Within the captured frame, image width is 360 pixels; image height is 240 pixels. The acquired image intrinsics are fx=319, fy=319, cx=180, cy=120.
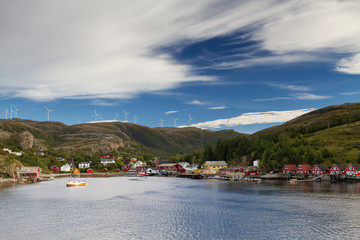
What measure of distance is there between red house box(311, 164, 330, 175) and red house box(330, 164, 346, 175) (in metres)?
2.61

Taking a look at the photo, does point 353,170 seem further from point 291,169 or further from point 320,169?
point 291,169

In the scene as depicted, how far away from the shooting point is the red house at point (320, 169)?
133750 millimetres

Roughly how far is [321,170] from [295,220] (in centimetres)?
9156

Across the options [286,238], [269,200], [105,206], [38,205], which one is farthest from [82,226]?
[269,200]

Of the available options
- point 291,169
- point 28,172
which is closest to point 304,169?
point 291,169

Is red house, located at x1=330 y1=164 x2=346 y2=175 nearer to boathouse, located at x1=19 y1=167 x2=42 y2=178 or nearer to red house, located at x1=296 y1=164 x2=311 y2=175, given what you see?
red house, located at x1=296 y1=164 x2=311 y2=175

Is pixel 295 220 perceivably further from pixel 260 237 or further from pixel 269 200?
pixel 269 200

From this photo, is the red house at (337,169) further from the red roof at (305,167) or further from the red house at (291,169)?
the red house at (291,169)

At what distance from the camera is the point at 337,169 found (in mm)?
128750

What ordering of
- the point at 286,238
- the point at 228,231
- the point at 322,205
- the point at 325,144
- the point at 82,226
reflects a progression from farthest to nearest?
the point at 325,144
the point at 322,205
the point at 82,226
the point at 228,231
the point at 286,238

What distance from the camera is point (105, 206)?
6900cm

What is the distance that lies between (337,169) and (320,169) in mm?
6995

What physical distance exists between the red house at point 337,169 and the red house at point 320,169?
261 centimetres

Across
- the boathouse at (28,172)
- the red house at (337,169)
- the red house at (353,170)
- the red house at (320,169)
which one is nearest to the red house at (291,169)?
the red house at (320,169)
